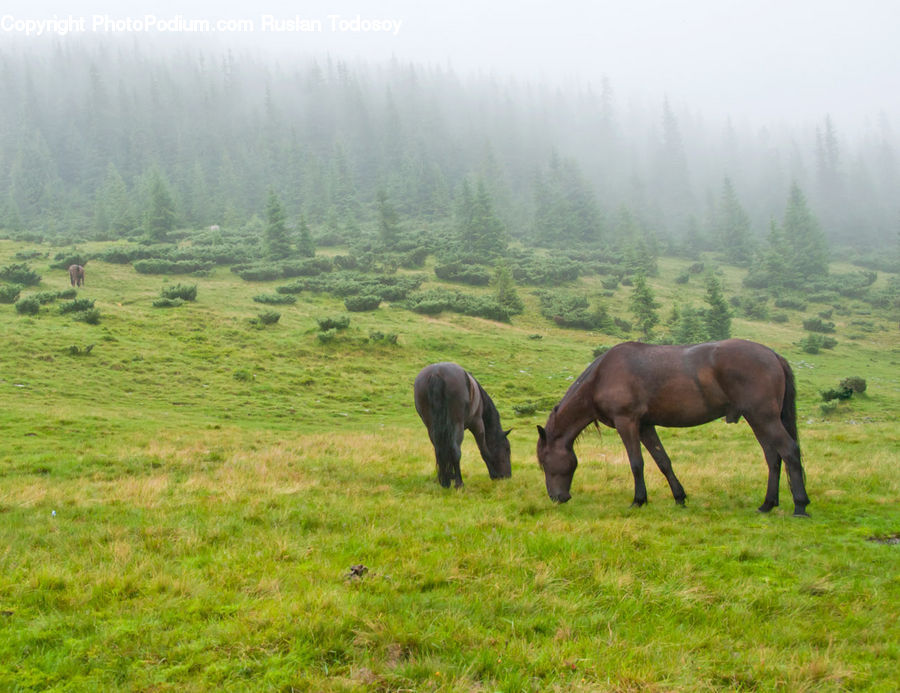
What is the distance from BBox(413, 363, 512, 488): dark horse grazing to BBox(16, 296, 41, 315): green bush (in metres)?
26.8

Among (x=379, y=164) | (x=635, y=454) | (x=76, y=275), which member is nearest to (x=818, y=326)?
(x=635, y=454)

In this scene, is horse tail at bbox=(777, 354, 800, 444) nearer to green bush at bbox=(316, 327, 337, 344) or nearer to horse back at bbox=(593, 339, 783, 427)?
horse back at bbox=(593, 339, 783, 427)

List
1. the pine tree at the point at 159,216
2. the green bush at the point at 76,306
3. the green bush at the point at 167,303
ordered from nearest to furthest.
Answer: the green bush at the point at 76,306, the green bush at the point at 167,303, the pine tree at the point at 159,216

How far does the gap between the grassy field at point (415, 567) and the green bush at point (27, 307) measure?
49.0 ft

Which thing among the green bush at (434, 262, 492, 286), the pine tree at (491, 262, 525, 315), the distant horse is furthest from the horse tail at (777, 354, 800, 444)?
the green bush at (434, 262, 492, 286)

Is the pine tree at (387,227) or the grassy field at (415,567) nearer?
the grassy field at (415,567)

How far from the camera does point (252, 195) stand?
372ft

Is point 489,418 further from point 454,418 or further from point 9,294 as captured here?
point 9,294

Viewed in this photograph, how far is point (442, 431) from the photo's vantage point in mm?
10133

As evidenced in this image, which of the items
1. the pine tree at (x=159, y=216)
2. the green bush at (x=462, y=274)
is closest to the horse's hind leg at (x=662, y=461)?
the green bush at (x=462, y=274)

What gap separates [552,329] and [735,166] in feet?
525

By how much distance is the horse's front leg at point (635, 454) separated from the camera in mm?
8609

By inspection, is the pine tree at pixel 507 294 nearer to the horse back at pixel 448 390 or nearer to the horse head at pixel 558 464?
the horse back at pixel 448 390

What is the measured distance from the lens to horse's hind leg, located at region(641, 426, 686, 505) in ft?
28.5
